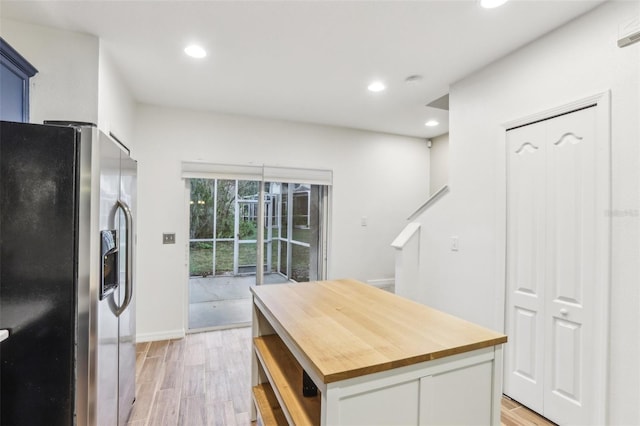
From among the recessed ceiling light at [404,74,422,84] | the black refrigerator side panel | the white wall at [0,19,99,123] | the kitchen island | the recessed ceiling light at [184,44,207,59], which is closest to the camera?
the kitchen island

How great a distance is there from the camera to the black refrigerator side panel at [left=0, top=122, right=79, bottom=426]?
4.37 feet

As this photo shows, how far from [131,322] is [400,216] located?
12.3ft

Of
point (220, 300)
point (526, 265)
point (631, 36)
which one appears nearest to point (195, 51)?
point (631, 36)

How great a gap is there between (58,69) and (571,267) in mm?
3510

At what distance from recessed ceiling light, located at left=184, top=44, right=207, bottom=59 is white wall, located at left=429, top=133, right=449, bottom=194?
3.55 m

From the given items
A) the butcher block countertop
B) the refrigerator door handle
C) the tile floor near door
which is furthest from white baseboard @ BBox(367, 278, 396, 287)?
the refrigerator door handle

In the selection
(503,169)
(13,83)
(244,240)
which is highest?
(13,83)

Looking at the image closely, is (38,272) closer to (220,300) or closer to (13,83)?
(13,83)

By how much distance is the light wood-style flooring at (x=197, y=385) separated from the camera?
85.7 inches

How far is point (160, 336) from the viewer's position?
3562 mm

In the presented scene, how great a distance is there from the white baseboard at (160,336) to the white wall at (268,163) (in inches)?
0.4

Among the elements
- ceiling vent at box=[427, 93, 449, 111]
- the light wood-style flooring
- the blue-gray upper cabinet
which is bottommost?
the light wood-style flooring

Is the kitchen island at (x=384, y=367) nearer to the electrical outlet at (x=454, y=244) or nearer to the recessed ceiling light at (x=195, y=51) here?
the electrical outlet at (x=454, y=244)

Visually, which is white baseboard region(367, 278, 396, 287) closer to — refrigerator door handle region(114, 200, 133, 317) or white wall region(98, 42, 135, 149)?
refrigerator door handle region(114, 200, 133, 317)
